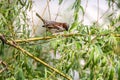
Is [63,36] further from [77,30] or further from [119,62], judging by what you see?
[119,62]

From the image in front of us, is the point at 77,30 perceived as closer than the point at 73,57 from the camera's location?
No

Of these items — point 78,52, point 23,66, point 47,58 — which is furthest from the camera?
point 47,58

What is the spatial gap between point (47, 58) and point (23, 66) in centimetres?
134

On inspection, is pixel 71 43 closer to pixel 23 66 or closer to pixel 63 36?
pixel 63 36

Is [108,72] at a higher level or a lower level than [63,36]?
lower

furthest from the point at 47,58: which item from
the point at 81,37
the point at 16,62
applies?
the point at 81,37

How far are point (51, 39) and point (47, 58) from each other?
143cm

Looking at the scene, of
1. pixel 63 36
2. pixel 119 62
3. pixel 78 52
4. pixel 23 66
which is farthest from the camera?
pixel 23 66

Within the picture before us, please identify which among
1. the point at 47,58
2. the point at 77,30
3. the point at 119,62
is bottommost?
the point at 47,58

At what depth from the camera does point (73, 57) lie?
1.77 m

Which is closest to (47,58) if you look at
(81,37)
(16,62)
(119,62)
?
(16,62)

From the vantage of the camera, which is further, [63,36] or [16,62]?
[16,62]

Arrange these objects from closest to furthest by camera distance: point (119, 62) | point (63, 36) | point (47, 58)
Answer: point (119, 62) → point (63, 36) → point (47, 58)

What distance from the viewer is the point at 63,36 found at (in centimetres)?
190
